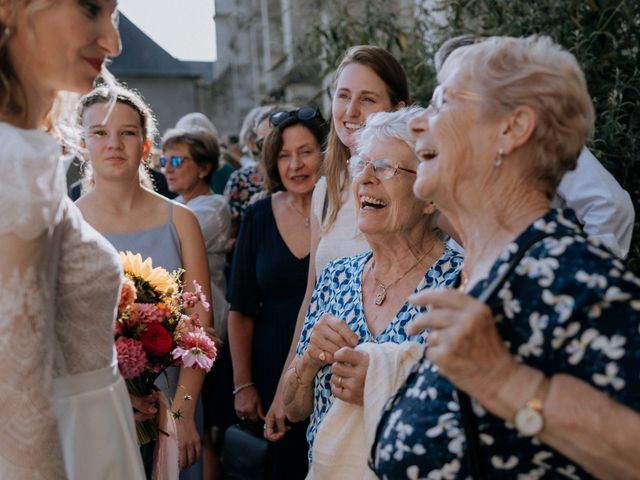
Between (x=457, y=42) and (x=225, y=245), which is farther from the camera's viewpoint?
(x=225, y=245)

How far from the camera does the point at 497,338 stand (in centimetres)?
161

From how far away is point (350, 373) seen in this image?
7.85 feet

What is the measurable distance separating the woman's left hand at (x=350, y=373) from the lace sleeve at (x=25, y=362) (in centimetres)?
94

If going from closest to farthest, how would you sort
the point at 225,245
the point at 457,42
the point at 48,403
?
the point at 48,403, the point at 457,42, the point at 225,245

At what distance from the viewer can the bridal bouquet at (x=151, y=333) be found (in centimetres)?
262

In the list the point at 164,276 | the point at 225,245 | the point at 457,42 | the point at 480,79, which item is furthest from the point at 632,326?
the point at 225,245

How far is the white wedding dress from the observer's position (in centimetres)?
167

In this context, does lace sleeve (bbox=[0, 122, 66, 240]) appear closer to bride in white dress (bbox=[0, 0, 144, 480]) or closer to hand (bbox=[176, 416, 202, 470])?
bride in white dress (bbox=[0, 0, 144, 480])

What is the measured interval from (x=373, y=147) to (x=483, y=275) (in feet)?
3.75

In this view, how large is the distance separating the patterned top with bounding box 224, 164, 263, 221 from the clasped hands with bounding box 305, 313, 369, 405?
3.71 meters

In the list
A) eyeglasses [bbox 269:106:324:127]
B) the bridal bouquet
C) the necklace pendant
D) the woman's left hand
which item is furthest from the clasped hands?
eyeglasses [bbox 269:106:324:127]

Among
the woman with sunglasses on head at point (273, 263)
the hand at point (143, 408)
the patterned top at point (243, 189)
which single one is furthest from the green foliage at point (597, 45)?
the hand at point (143, 408)

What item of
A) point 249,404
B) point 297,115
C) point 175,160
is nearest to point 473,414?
point 249,404

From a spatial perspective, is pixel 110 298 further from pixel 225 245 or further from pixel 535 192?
pixel 225 245
